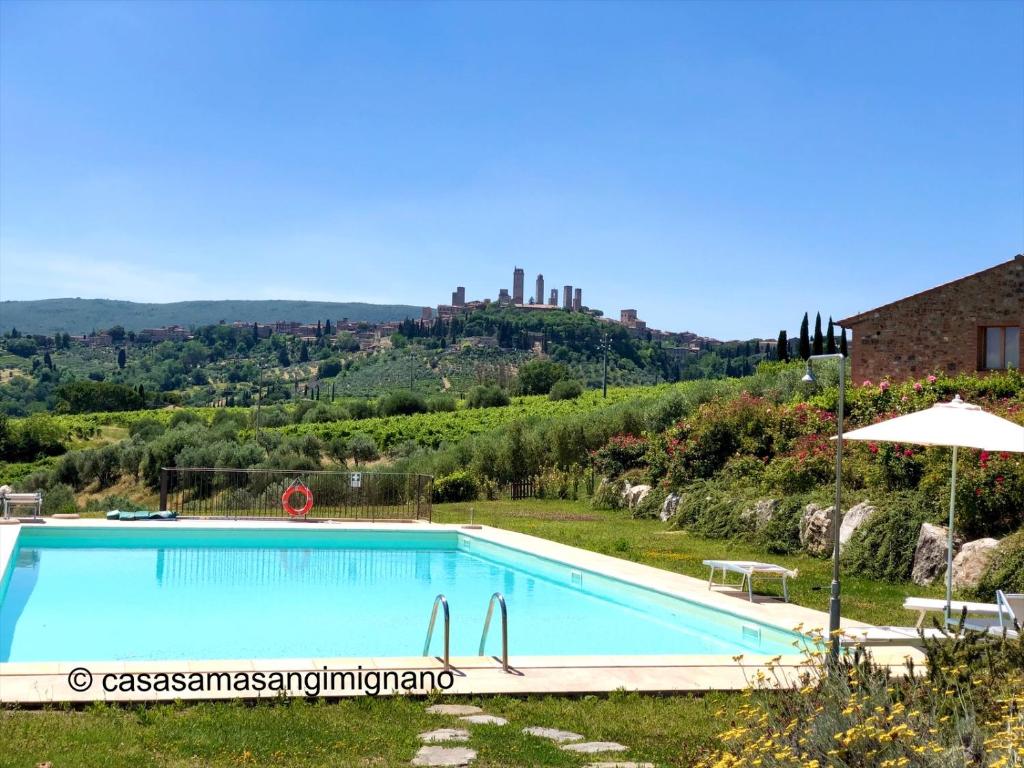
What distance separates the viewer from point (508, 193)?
2455cm

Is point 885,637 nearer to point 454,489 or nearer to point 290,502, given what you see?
point 290,502

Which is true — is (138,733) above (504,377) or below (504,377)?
below

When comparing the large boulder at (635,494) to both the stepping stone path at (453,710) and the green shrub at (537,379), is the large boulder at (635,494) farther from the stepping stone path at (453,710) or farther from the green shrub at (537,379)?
the green shrub at (537,379)

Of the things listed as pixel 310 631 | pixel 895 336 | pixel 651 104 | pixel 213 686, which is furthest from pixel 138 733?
pixel 895 336

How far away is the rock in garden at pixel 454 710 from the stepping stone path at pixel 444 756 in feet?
2.59

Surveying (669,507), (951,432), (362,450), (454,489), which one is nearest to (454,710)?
(951,432)

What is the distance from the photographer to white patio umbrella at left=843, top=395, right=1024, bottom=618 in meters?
8.46

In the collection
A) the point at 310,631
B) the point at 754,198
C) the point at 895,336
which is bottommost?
the point at 310,631

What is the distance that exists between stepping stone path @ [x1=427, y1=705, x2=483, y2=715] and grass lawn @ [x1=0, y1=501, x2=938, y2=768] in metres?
0.07

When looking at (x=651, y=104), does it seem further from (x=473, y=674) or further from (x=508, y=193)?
(x=473, y=674)

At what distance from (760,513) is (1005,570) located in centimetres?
544

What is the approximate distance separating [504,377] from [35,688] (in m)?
76.6

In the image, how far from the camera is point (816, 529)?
44.6ft

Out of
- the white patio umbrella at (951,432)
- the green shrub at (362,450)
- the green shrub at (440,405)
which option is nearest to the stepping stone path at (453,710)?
the white patio umbrella at (951,432)
